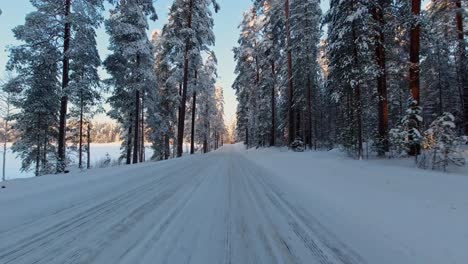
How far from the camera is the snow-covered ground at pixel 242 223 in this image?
10.9 ft

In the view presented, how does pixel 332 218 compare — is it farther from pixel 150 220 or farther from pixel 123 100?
pixel 123 100

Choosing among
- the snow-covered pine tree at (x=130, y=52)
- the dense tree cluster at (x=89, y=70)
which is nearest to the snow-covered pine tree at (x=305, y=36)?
the dense tree cluster at (x=89, y=70)

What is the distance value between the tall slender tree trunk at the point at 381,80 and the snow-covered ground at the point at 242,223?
4448mm

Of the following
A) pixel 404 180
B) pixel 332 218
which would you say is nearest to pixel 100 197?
pixel 332 218

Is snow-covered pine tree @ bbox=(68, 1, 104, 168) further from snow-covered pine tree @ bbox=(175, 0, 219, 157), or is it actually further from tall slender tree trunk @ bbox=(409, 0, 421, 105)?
tall slender tree trunk @ bbox=(409, 0, 421, 105)

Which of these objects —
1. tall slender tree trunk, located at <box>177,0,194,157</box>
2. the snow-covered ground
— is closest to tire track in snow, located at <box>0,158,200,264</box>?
the snow-covered ground

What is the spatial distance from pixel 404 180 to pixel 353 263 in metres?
5.13

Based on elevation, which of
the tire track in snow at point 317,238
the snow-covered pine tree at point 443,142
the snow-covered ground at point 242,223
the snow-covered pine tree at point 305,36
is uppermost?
the snow-covered pine tree at point 305,36

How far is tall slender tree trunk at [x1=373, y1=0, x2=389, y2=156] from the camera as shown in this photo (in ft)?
39.3

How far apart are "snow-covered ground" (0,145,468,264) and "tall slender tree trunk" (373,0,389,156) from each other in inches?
175

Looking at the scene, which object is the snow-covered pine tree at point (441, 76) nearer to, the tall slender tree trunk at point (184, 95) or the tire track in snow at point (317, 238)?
the tall slender tree trunk at point (184, 95)

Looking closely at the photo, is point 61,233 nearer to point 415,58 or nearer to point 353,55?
point 415,58

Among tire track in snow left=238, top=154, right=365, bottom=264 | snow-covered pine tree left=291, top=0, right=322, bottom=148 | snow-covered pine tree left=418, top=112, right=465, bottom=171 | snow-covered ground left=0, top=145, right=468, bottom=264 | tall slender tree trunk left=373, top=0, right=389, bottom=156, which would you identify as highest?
snow-covered pine tree left=291, top=0, right=322, bottom=148

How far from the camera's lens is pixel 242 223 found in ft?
14.9
